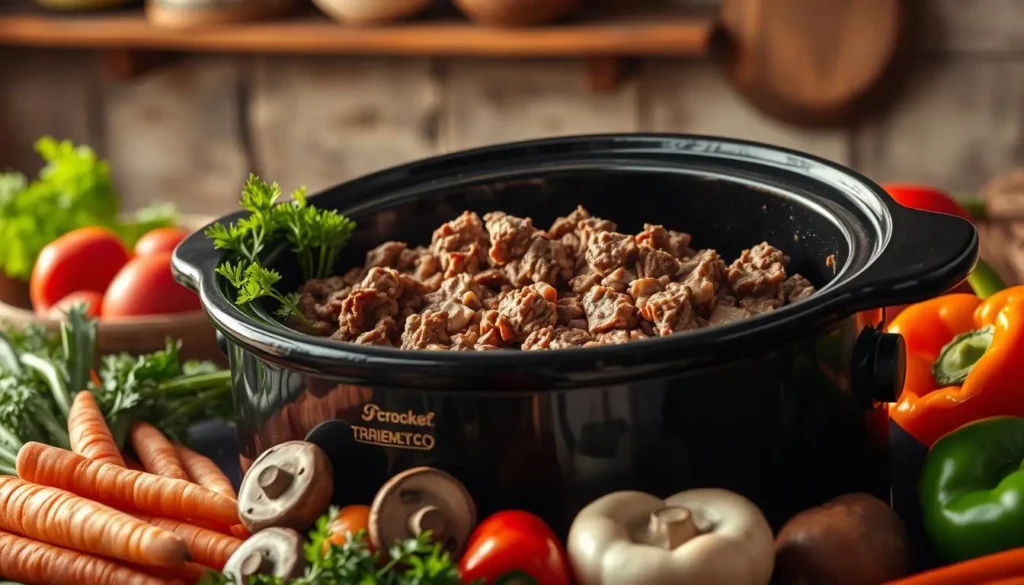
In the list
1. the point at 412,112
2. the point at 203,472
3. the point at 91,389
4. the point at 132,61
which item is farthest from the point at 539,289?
the point at 132,61

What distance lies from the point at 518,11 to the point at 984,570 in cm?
218

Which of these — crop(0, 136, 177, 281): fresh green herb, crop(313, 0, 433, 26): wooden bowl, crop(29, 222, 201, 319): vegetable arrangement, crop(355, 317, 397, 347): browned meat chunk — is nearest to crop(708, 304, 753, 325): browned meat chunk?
crop(355, 317, 397, 347): browned meat chunk

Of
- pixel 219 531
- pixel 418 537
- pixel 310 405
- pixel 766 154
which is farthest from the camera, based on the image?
pixel 766 154

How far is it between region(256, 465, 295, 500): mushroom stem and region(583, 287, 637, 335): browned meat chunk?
344 millimetres

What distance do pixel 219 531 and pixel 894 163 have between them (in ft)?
7.60

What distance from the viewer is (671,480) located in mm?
1180

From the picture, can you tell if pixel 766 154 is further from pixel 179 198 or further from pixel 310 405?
pixel 179 198

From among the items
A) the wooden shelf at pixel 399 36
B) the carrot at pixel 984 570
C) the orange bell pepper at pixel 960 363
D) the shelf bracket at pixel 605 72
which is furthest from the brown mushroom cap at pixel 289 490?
the shelf bracket at pixel 605 72

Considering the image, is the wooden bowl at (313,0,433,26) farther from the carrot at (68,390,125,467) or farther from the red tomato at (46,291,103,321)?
the carrot at (68,390,125,467)

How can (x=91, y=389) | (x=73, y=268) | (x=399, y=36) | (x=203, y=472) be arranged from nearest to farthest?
(x=203, y=472) → (x=91, y=389) → (x=73, y=268) → (x=399, y=36)

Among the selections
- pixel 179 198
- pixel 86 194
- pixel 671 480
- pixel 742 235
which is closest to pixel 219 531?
pixel 671 480

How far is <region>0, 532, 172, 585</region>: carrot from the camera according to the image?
127 centimetres

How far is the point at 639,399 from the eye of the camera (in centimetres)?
114

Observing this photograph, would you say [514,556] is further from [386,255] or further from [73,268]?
[73,268]
